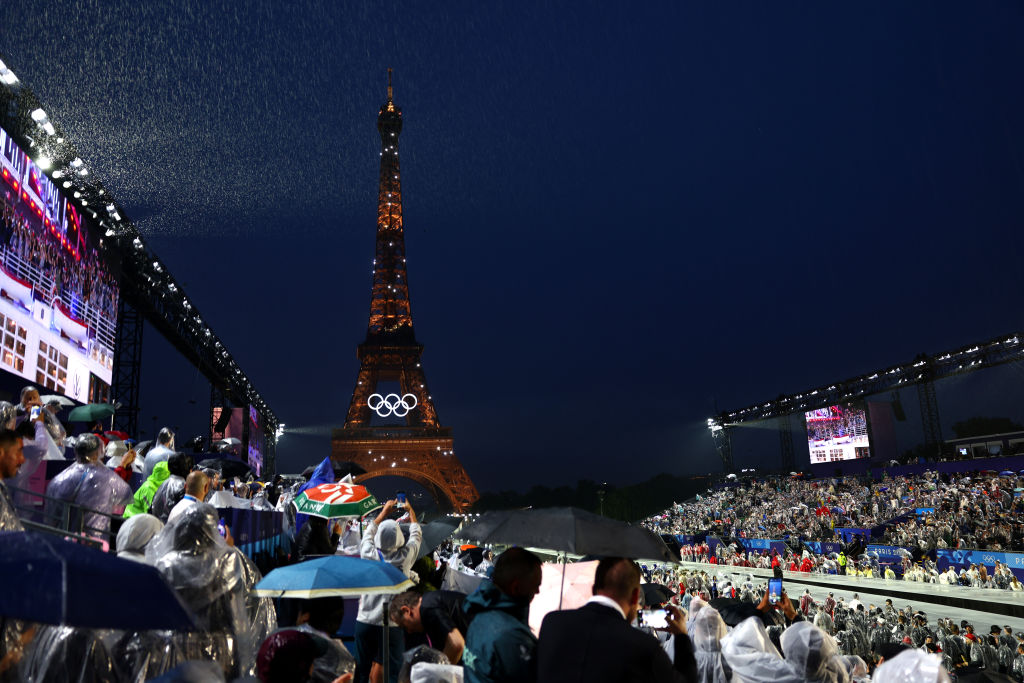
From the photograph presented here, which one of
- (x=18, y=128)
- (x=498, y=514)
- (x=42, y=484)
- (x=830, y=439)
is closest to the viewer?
(x=498, y=514)

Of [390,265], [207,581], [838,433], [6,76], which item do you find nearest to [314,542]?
[207,581]

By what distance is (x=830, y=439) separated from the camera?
181 feet

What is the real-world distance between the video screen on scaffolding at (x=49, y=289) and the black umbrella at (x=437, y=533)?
39.2ft

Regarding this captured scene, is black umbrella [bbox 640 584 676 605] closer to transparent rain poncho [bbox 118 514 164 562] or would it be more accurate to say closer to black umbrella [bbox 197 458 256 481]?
transparent rain poncho [bbox 118 514 164 562]

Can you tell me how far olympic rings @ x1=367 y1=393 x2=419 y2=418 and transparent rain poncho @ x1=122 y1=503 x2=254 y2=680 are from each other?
5634 cm

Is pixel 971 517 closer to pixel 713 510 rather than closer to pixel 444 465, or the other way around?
pixel 713 510

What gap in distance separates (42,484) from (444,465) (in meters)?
51.4

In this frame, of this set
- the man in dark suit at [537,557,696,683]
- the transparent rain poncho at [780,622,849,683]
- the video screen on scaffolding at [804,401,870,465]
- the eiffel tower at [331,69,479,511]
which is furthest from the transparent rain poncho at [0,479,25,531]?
the video screen on scaffolding at [804,401,870,465]

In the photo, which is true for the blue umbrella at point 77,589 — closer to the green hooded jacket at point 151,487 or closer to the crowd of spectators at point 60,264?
the green hooded jacket at point 151,487

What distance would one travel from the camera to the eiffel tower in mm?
57812

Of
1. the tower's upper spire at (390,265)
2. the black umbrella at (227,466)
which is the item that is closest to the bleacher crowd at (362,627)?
the black umbrella at (227,466)

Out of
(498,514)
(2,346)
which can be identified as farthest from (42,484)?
(2,346)

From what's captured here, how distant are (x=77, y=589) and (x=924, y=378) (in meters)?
48.3

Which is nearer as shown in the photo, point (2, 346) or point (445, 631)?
point (445, 631)
